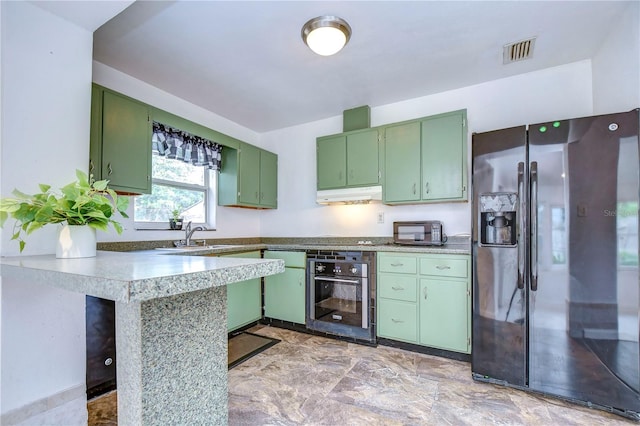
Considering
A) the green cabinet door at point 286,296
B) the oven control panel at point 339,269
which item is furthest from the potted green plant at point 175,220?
the oven control panel at point 339,269

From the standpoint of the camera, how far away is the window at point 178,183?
9.17ft

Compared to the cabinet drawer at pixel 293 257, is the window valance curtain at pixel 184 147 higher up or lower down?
higher up

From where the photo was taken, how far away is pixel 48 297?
4.89ft

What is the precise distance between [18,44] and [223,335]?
5.75ft

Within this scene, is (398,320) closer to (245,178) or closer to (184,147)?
(245,178)

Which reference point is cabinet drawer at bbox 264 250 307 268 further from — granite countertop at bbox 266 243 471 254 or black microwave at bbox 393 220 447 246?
black microwave at bbox 393 220 447 246

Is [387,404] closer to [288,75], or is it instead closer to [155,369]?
[155,369]

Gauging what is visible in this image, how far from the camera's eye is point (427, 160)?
9.43 feet

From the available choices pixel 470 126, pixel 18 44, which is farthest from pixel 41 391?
pixel 470 126

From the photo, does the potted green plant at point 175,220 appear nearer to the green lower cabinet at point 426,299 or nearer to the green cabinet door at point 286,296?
the green cabinet door at point 286,296

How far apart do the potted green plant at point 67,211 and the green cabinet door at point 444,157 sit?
2514 mm

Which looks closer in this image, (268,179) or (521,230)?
(521,230)

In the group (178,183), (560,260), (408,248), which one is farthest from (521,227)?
(178,183)

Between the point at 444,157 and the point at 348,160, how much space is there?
0.99m
